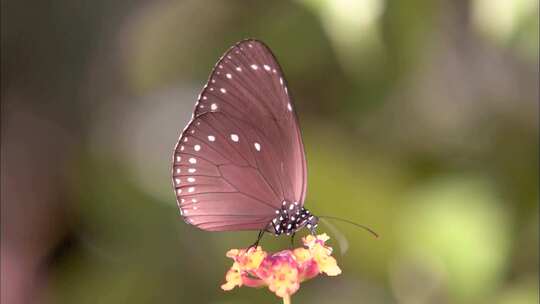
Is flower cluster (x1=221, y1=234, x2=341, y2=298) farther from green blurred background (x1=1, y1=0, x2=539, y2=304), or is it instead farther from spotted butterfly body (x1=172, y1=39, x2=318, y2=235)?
green blurred background (x1=1, y1=0, x2=539, y2=304)

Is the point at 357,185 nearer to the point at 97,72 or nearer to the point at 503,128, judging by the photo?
the point at 503,128

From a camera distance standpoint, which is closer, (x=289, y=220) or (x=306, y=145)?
(x=289, y=220)

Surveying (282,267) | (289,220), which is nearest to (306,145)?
(289,220)

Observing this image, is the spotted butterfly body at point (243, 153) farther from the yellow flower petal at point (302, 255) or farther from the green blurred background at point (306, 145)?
the green blurred background at point (306, 145)

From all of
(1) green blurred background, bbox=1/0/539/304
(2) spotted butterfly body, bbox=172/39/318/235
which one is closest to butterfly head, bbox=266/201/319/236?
(2) spotted butterfly body, bbox=172/39/318/235

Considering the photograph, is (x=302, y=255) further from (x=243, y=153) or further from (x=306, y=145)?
(x=306, y=145)

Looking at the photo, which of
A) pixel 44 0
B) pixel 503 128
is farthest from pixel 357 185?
pixel 44 0
